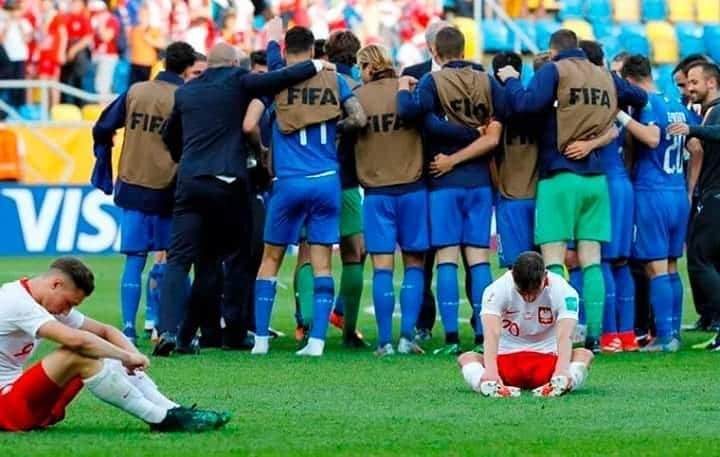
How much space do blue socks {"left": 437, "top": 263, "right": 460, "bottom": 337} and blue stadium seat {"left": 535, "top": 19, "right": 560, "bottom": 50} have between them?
1723cm

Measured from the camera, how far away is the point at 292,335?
1689 cm

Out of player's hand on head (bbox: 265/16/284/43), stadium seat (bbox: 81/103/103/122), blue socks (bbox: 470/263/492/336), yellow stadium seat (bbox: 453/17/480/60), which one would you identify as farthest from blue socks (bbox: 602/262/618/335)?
stadium seat (bbox: 81/103/103/122)

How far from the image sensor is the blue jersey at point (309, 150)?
47.7 ft

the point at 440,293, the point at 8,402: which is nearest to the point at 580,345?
the point at 440,293

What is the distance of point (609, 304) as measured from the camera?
14.8 metres

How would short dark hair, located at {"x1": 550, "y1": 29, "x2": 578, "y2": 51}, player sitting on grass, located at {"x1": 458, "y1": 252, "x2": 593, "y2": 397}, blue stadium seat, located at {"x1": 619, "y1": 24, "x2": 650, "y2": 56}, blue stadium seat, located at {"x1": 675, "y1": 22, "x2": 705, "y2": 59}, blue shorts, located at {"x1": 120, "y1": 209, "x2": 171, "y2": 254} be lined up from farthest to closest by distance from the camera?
blue stadium seat, located at {"x1": 675, "y1": 22, "x2": 705, "y2": 59}, blue stadium seat, located at {"x1": 619, "y1": 24, "x2": 650, "y2": 56}, blue shorts, located at {"x1": 120, "y1": 209, "x2": 171, "y2": 254}, short dark hair, located at {"x1": 550, "y1": 29, "x2": 578, "y2": 51}, player sitting on grass, located at {"x1": 458, "y1": 252, "x2": 593, "y2": 397}

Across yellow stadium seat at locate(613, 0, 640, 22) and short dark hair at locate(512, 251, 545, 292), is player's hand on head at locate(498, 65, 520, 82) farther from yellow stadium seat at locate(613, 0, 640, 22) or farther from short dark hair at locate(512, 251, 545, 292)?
yellow stadium seat at locate(613, 0, 640, 22)

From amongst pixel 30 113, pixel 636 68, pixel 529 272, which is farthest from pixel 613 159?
pixel 30 113

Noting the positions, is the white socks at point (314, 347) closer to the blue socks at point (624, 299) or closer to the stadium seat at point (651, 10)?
the blue socks at point (624, 299)

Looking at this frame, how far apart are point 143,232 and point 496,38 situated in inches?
630

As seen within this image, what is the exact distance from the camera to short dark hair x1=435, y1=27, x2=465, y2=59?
47.9ft

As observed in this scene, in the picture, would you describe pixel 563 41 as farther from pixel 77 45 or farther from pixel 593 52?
pixel 77 45

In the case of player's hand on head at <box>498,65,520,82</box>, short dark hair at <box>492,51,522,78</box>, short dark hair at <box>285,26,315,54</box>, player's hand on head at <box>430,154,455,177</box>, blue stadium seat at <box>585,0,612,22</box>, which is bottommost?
player's hand on head at <box>430,154,455,177</box>

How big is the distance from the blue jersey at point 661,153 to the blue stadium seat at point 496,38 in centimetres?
1566
